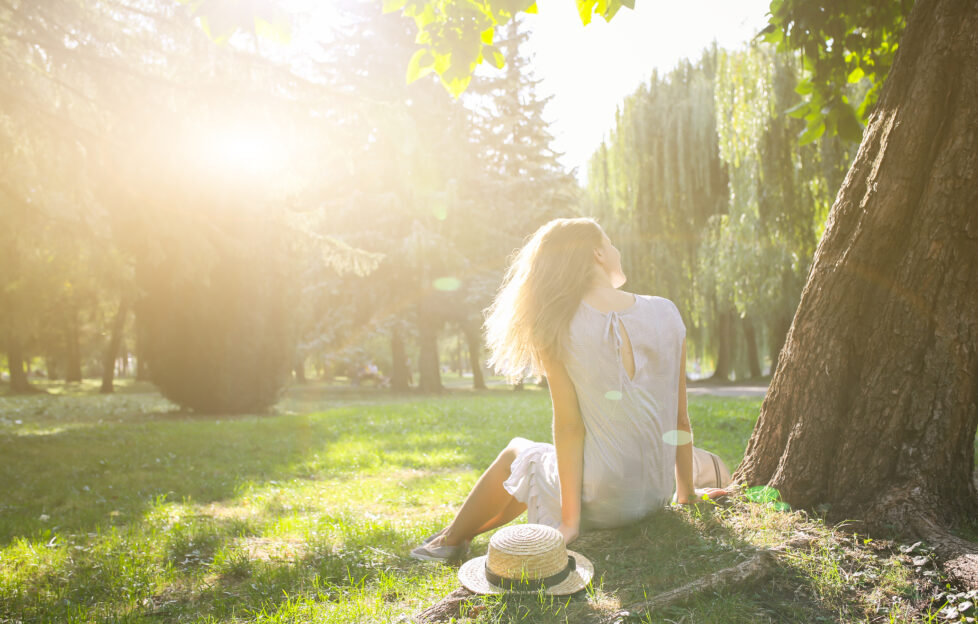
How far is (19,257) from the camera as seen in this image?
10352 mm

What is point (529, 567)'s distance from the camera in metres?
2.59

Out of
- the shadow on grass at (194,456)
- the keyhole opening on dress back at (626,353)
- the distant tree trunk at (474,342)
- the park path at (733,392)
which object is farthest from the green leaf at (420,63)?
the distant tree trunk at (474,342)

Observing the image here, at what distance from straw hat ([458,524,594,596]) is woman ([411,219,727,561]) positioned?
1.15 ft

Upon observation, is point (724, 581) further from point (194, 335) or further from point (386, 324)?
point (386, 324)

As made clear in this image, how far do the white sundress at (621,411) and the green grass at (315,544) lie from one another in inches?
9.1

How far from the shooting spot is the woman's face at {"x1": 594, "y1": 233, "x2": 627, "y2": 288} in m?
3.11

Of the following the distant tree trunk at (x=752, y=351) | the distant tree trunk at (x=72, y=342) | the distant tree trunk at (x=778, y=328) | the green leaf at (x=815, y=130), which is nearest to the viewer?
the green leaf at (x=815, y=130)

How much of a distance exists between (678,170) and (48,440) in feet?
55.9

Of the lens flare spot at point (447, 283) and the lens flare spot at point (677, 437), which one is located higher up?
the lens flare spot at point (447, 283)

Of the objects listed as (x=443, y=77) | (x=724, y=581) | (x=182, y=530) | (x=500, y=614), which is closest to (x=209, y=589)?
(x=182, y=530)

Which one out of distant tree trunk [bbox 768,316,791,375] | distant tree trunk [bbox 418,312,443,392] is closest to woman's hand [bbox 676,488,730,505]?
distant tree trunk [bbox 768,316,791,375]

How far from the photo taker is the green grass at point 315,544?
2.56 metres

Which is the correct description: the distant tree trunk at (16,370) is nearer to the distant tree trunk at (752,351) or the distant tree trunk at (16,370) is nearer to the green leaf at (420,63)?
the green leaf at (420,63)

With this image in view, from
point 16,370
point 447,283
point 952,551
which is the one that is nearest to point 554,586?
point 952,551
